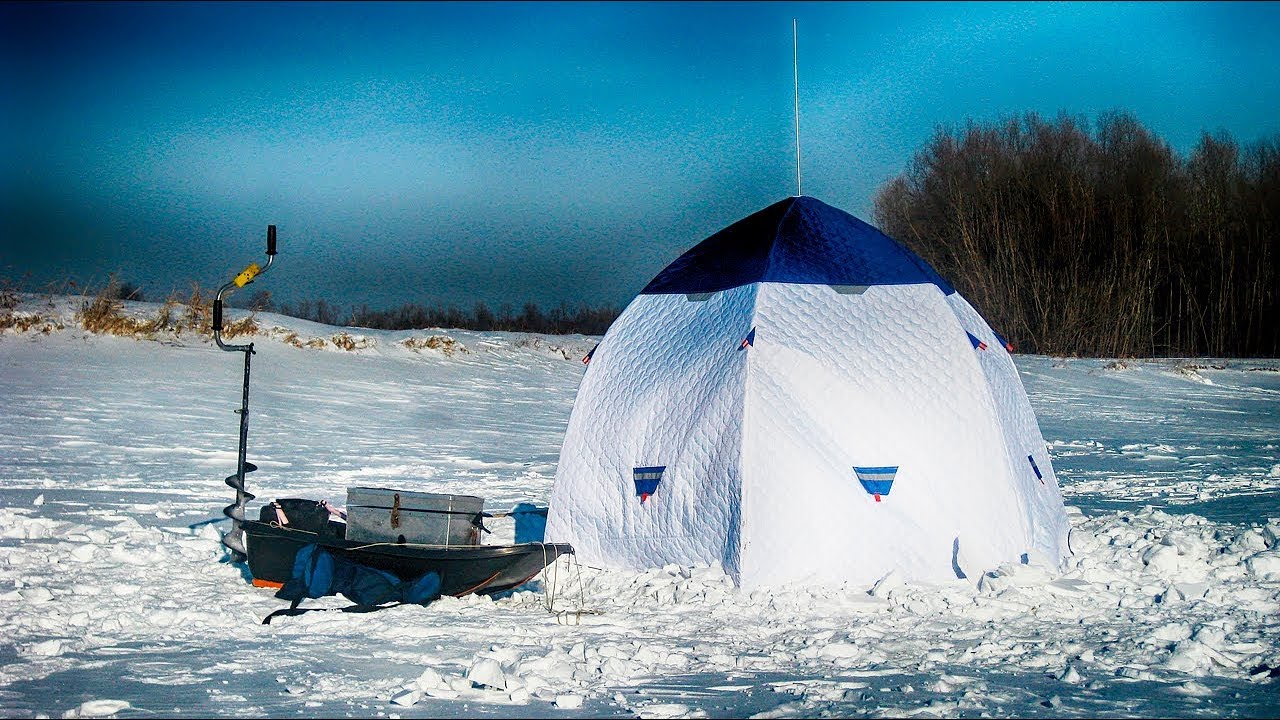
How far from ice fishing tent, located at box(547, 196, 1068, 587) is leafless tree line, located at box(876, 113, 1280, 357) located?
2244 centimetres

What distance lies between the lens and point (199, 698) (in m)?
4.69

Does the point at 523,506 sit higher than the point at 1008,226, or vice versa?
the point at 1008,226

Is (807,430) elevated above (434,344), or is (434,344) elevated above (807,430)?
(434,344)

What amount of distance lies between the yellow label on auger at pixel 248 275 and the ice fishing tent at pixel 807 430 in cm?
221

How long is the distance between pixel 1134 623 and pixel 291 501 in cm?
479

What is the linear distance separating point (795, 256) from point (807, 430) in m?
1.30

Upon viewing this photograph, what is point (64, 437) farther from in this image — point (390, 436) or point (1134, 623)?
point (1134, 623)

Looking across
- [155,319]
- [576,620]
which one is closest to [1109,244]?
[155,319]

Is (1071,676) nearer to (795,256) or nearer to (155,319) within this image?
(795,256)

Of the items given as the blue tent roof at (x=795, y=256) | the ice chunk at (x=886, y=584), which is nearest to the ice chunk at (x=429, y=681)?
the ice chunk at (x=886, y=584)

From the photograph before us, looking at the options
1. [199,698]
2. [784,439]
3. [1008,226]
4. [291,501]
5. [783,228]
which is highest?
[1008,226]

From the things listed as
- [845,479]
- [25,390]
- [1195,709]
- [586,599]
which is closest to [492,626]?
[586,599]

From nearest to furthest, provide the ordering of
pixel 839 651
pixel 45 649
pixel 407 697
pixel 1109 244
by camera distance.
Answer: pixel 407 697 < pixel 45 649 < pixel 839 651 < pixel 1109 244

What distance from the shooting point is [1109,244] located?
29812 mm
